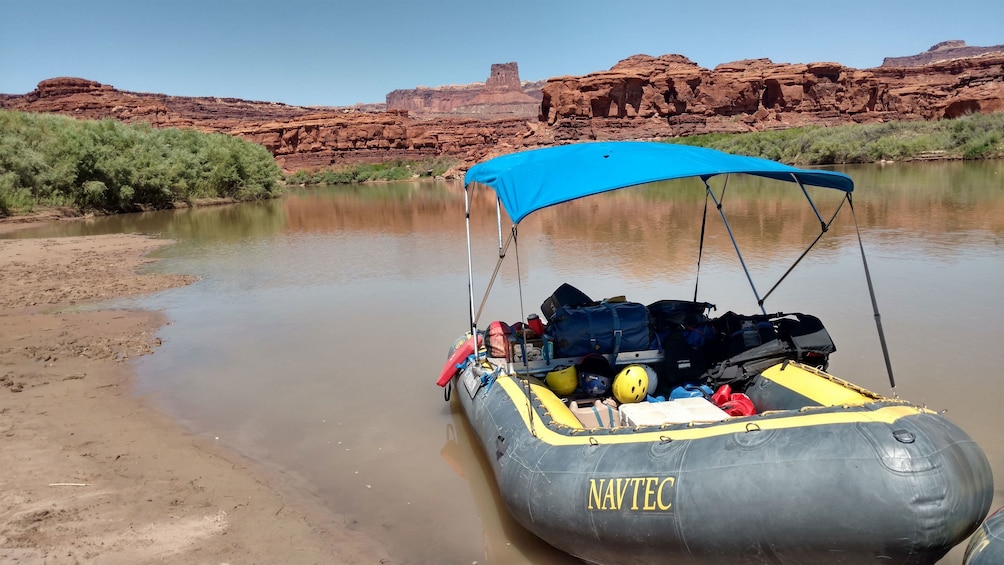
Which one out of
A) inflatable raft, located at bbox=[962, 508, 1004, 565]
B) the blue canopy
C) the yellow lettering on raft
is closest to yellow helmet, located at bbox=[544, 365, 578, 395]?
the blue canopy

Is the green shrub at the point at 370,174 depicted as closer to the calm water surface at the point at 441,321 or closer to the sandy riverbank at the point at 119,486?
the calm water surface at the point at 441,321

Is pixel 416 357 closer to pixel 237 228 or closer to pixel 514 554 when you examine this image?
pixel 514 554

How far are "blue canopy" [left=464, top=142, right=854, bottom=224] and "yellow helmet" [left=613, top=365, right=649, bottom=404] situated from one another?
1511 millimetres

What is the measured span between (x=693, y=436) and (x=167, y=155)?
136ft

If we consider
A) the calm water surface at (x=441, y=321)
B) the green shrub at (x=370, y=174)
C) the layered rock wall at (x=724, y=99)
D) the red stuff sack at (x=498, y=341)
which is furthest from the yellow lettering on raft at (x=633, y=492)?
the layered rock wall at (x=724, y=99)

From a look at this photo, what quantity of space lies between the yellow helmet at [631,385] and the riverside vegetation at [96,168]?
30.9 m

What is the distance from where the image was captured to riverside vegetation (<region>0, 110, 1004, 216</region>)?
29.5 meters

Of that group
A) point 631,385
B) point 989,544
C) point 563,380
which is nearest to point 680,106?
point 563,380

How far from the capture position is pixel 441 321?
386 inches

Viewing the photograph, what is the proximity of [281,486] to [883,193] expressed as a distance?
81.6 feet

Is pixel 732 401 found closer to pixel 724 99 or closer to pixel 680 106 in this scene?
pixel 680 106

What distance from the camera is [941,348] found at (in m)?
7.40

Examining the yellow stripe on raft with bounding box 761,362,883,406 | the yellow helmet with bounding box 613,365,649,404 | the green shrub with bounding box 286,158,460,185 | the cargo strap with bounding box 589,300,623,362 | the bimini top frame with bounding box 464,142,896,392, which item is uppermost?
the green shrub with bounding box 286,158,460,185

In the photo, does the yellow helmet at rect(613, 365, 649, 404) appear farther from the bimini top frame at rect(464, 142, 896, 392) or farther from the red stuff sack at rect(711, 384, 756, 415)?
the bimini top frame at rect(464, 142, 896, 392)
